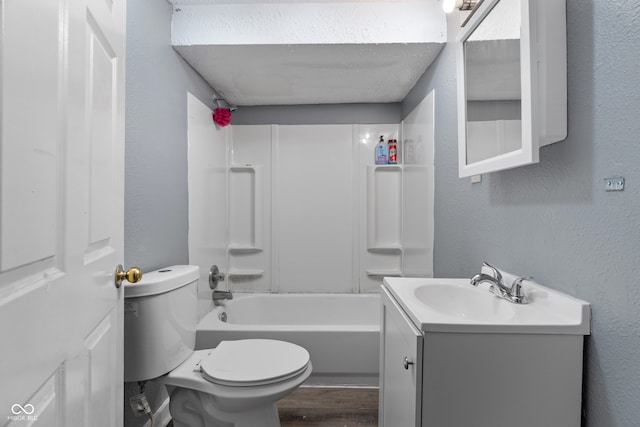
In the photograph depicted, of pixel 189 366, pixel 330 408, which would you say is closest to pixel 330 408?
pixel 330 408

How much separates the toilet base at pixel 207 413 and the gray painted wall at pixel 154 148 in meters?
0.22

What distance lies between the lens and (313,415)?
175 centimetres

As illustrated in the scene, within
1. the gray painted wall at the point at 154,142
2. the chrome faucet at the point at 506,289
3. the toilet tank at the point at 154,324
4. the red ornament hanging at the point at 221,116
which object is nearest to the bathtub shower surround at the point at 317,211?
the red ornament hanging at the point at 221,116

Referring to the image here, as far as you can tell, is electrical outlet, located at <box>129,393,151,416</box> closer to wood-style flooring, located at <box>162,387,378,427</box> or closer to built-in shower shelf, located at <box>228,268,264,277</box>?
wood-style flooring, located at <box>162,387,378,427</box>

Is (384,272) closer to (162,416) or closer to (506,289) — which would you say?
(506,289)

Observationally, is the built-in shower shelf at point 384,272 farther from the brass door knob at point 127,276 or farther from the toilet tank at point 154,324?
the brass door knob at point 127,276

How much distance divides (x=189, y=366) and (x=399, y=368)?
3.01ft

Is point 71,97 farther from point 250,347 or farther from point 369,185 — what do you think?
point 369,185

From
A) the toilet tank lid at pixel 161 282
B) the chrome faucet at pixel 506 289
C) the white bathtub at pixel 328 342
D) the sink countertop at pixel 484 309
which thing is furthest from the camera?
the white bathtub at pixel 328 342

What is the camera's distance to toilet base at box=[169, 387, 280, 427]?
4.29ft

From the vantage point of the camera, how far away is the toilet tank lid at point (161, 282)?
Answer: 4.01 ft

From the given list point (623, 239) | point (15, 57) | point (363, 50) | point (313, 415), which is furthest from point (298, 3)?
point (313, 415)

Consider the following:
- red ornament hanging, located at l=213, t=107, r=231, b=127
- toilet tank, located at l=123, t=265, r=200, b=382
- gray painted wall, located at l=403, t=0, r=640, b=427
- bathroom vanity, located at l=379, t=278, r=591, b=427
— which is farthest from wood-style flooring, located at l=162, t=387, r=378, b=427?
red ornament hanging, located at l=213, t=107, r=231, b=127

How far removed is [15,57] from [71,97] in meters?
0.18
